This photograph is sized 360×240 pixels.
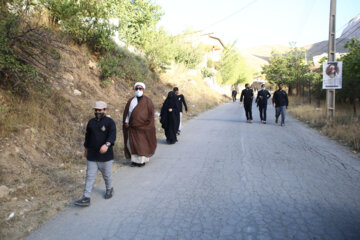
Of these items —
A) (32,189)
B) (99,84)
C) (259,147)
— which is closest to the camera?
(32,189)

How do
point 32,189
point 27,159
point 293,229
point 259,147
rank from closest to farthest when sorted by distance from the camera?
point 293,229
point 32,189
point 27,159
point 259,147

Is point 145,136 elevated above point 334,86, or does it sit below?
below

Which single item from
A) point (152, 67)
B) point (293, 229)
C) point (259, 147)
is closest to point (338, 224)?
point (293, 229)

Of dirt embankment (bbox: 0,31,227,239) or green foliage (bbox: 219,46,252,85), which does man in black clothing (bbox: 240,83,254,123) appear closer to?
dirt embankment (bbox: 0,31,227,239)

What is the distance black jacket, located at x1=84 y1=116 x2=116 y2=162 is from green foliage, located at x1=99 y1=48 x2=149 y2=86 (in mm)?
9159

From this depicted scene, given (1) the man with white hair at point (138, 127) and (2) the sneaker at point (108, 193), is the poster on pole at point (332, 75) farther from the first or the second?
(2) the sneaker at point (108, 193)

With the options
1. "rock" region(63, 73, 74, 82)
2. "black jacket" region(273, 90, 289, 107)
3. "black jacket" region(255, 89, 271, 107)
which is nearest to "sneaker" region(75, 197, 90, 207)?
"rock" region(63, 73, 74, 82)

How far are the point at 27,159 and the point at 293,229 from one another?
5242 millimetres

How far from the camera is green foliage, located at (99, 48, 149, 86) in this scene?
14188mm

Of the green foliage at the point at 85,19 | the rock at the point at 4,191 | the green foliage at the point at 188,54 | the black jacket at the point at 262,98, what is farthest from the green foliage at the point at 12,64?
the green foliage at the point at 188,54

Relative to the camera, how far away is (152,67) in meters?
22.8

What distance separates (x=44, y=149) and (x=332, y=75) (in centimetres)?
1274

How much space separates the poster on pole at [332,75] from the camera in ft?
45.3

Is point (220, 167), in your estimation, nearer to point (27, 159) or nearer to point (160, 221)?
point (160, 221)
